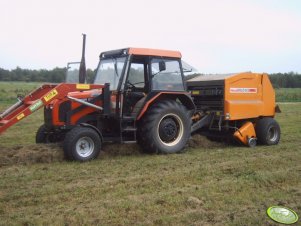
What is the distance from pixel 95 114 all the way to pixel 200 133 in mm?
3146

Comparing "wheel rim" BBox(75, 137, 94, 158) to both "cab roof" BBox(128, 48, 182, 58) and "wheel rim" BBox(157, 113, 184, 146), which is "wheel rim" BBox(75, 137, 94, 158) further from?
"cab roof" BBox(128, 48, 182, 58)

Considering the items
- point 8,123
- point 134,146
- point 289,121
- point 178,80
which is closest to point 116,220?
point 8,123

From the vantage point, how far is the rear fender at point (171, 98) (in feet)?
27.6

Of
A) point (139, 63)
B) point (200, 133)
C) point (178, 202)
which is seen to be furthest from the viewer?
point (200, 133)

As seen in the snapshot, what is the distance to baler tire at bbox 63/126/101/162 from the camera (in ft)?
24.6

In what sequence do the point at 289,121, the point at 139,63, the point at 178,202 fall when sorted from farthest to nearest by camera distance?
the point at 289,121
the point at 139,63
the point at 178,202

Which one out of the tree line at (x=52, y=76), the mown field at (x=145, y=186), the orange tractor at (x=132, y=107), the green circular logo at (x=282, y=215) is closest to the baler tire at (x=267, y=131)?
the orange tractor at (x=132, y=107)

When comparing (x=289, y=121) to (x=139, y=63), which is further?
(x=289, y=121)

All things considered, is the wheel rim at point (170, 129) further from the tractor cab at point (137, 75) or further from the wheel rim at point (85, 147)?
the wheel rim at point (85, 147)

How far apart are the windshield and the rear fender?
2.39 feet

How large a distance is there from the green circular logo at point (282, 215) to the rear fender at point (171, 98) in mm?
3941

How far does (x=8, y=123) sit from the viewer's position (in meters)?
7.41

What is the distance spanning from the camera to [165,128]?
878 cm

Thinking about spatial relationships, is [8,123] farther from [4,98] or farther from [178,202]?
[4,98]
